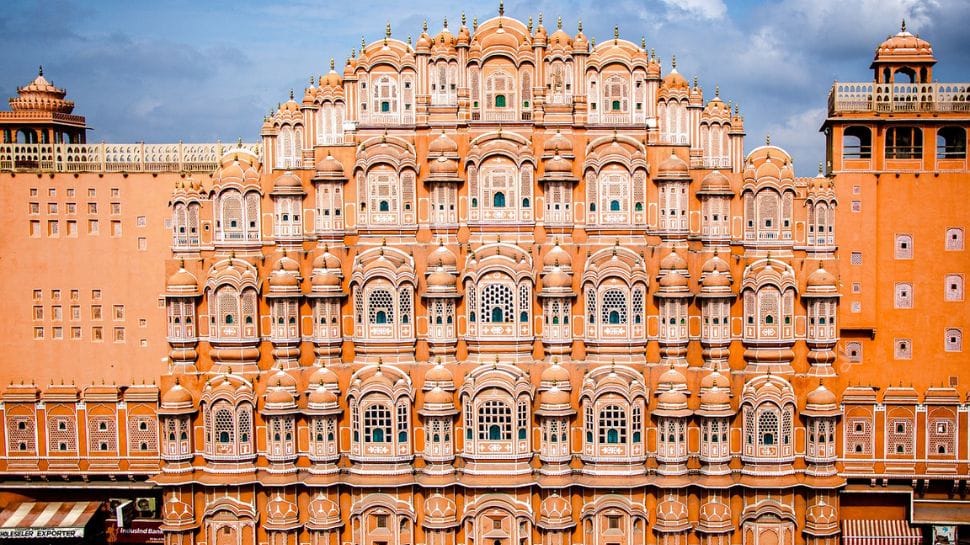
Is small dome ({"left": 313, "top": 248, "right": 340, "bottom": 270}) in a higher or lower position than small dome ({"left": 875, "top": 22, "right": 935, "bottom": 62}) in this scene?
lower

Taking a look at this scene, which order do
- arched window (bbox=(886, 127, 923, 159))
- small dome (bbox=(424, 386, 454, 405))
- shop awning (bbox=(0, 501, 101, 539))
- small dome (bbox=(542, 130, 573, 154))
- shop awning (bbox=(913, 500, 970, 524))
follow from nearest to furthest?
small dome (bbox=(424, 386, 454, 405)) → small dome (bbox=(542, 130, 573, 154)) → shop awning (bbox=(913, 500, 970, 524)) → shop awning (bbox=(0, 501, 101, 539)) → arched window (bbox=(886, 127, 923, 159))

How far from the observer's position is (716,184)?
39.4m

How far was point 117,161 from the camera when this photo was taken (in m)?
50.4

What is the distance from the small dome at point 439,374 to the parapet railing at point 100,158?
18281 millimetres

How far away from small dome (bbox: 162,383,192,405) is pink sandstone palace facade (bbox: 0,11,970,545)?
0.14m

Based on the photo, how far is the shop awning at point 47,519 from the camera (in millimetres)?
43750

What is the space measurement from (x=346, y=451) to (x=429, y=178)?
11.9m

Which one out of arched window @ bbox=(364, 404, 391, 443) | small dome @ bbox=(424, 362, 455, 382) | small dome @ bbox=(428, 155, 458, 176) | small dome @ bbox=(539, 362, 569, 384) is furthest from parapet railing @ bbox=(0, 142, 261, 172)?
small dome @ bbox=(539, 362, 569, 384)

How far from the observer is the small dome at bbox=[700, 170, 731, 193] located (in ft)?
129

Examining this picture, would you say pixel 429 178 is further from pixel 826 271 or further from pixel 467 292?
pixel 826 271

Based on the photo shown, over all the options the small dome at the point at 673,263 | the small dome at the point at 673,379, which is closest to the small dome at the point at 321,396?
the small dome at the point at 673,379

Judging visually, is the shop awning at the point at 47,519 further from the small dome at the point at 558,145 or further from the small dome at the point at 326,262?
the small dome at the point at 558,145

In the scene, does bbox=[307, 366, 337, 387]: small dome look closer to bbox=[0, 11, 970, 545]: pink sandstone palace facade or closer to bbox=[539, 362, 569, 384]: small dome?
bbox=[0, 11, 970, 545]: pink sandstone palace facade

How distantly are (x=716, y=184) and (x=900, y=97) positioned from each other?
12058 mm
